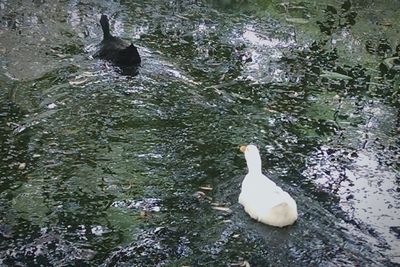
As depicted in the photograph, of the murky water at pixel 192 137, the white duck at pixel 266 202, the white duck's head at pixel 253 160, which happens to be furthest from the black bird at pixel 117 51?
the white duck at pixel 266 202

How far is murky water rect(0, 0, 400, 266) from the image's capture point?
175 inches

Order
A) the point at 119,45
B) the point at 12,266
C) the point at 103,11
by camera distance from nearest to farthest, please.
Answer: the point at 12,266
the point at 119,45
the point at 103,11

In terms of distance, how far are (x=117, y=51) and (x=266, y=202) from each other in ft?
12.5

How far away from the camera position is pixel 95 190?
507cm

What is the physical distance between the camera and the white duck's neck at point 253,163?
197 inches

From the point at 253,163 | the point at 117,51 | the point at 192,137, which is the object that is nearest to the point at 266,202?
the point at 253,163

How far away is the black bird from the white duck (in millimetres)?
3127

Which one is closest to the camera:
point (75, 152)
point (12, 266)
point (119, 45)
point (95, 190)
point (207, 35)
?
point (12, 266)

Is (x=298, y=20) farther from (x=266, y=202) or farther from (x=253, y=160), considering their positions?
(x=266, y=202)

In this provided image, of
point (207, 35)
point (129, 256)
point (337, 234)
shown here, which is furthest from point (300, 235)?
point (207, 35)

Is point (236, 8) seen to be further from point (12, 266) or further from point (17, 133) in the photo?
point (12, 266)

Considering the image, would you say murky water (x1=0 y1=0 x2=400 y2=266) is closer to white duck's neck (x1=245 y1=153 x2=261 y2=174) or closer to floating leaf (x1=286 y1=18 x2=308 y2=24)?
A: floating leaf (x1=286 y1=18 x2=308 y2=24)

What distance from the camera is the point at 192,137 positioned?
5.98m

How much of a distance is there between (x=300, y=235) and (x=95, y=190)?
6.09 feet
